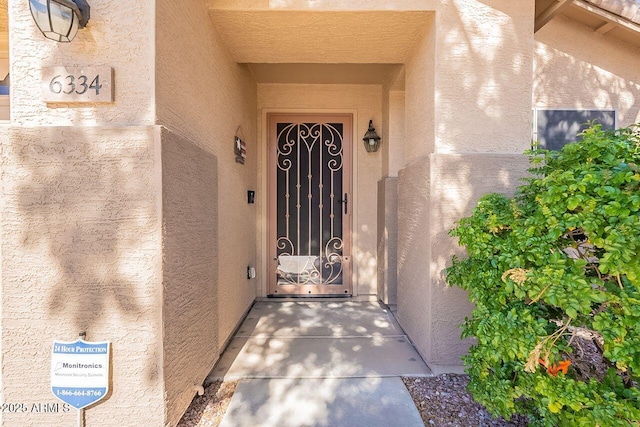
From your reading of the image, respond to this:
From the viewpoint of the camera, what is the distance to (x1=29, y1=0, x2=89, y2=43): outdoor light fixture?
1.47 m

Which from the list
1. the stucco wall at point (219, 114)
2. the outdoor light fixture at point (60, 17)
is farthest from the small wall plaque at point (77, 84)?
the stucco wall at point (219, 114)

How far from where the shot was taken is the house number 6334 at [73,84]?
1643mm

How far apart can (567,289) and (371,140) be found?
3002 mm

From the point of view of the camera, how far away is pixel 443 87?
2.35 metres

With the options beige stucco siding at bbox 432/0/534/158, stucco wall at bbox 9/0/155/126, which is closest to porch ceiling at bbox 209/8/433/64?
beige stucco siding at bbox 432/0/534/158

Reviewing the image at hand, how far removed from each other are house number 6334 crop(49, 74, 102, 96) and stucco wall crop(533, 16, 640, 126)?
4466mm

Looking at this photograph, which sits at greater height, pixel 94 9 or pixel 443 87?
pixel 94 9

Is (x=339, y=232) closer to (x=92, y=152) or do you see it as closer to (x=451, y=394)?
(x=451, y=394)

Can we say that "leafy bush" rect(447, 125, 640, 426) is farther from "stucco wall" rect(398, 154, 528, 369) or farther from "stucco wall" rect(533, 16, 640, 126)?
"stucco wall" rect(533, 16, 640, 126)

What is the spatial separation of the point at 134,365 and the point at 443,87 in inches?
117

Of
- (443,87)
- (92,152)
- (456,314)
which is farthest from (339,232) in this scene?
(92,152)

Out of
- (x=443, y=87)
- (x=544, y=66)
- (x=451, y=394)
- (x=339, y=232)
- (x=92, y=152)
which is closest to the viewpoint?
(x=92, y=152)

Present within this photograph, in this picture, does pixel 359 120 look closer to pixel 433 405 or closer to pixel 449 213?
pixel 449 213

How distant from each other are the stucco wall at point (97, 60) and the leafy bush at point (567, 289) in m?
2.23
